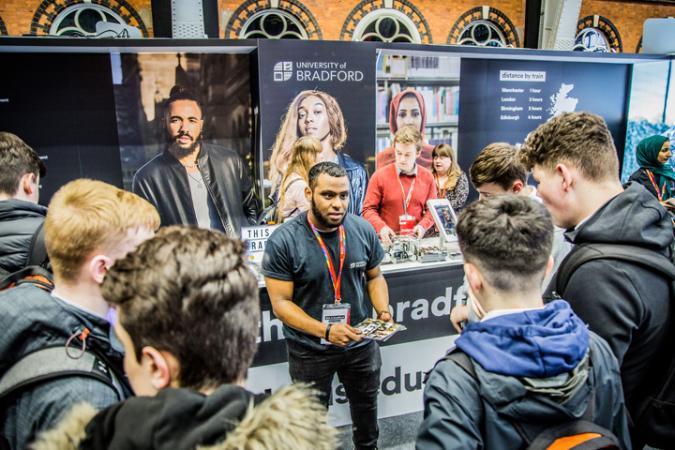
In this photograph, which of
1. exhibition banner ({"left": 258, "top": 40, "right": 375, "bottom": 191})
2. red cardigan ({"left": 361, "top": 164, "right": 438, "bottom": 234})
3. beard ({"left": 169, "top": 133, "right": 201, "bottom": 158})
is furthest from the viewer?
beard ({"left": 169, "top": 133, "right": 201, "bottom": 158})

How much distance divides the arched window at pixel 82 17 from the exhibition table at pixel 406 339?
6.80m

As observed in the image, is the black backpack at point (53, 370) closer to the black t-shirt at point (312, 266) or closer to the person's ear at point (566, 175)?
the black t-shirt at point (312, 266)

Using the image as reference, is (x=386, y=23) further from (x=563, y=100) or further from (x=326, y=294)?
(x=326, y=294)

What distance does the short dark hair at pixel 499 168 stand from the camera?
215 cm

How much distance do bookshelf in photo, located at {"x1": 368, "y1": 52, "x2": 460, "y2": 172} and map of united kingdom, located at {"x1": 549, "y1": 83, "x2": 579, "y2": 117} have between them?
1487 millimetres

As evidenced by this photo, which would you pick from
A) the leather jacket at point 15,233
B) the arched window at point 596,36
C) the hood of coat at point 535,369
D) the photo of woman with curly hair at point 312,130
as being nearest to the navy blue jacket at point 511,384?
the hood of coat at point 535,369

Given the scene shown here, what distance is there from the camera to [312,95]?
4.77 m

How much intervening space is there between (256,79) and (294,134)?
73 centimetres

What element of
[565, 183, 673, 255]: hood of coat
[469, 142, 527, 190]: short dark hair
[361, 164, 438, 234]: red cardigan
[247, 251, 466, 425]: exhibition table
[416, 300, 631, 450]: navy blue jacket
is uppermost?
[469, 142, 527, 190]: short dark hair

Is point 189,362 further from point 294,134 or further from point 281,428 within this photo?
point 294,134

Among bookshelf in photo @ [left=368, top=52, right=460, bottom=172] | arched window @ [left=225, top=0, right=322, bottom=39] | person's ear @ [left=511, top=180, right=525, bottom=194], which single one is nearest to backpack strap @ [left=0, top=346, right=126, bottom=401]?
person's ear @ [left=511, top=180, right=525, bottom=194]

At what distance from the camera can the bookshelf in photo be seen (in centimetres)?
606

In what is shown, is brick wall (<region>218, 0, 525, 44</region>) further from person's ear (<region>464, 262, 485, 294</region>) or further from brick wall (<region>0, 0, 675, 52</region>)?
person's ear (<region>464, 262, 485, 294</region>)

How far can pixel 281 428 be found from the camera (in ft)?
2.47
